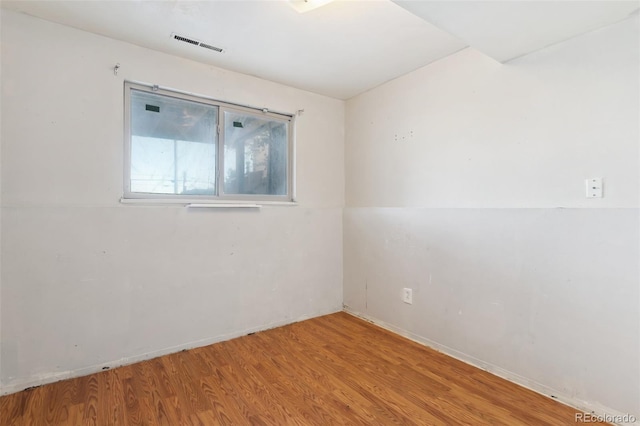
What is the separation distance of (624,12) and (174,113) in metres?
2.88

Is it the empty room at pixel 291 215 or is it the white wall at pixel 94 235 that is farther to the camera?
the white wall at pixel 94 235

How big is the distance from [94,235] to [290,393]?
1.67m

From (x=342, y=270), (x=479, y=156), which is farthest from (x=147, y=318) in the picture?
(x=479, y=156)

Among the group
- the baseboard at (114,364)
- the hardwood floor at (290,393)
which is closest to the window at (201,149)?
the baseboard at (114,364)

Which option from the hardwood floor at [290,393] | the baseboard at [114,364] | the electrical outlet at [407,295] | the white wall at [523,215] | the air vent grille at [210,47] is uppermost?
the air vent grille at [210,47]

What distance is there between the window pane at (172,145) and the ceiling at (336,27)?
1.34 ft

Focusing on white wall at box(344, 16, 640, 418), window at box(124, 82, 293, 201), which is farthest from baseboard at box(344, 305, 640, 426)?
window at box(124, 82, 293, 201)

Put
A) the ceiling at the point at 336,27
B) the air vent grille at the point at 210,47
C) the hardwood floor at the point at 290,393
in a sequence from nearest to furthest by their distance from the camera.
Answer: the ceiling at the point at 336,27
the hardwood floor at the point at 290,393
the air vent grille at the point at 210,47

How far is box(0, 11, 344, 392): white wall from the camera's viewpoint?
6.38 feet

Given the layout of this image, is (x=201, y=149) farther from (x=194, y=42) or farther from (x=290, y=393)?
(x=290, y=393)

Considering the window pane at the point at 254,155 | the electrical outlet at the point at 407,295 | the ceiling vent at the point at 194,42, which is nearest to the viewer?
the ceiling vent at the point at 194,42

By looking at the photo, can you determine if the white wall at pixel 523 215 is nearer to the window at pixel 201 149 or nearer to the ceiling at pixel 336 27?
the ceiling at pixel 336 27

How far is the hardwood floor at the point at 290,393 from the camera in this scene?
5.54 feet

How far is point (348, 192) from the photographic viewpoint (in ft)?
11.2
